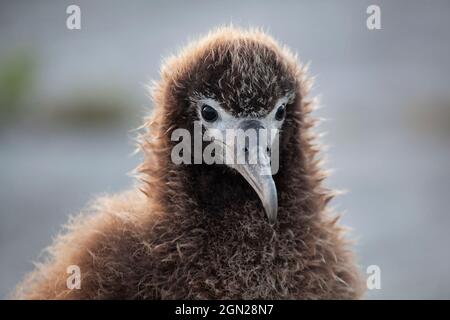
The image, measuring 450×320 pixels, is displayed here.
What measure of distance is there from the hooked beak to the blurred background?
2130 millimetres

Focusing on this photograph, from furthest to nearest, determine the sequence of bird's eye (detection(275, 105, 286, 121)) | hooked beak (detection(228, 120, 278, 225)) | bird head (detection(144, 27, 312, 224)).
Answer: bird's eye (detection(275, 105, 286, 121)) < bird head (detection(144, 27, 312, 224)) < hooked beak (detection(228, 120, 278, 225))

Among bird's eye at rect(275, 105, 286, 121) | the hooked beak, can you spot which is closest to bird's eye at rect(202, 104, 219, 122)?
the hooked beak

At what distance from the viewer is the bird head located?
3.34m

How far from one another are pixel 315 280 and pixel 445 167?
3.82 metres

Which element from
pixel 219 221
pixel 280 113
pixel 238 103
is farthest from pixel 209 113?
pixel 219 221

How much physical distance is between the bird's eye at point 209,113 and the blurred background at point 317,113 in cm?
218

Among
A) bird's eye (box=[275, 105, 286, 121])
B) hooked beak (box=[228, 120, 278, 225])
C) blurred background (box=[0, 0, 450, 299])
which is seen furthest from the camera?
blurred background (box=[0, 0, 450, 299])

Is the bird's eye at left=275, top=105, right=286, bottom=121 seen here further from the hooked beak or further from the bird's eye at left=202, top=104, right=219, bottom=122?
the bird's eye at left=202, top=104, right=219, bottom=122

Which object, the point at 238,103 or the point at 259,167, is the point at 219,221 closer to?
the point at 259,167

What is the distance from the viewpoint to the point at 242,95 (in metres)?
3.38

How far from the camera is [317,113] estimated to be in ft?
19.0

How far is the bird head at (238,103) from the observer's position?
3.34 m

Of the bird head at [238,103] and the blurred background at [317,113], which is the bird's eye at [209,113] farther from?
the blurred background at [317,113]

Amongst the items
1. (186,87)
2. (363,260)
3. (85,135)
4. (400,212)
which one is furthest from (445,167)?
(186,87)
